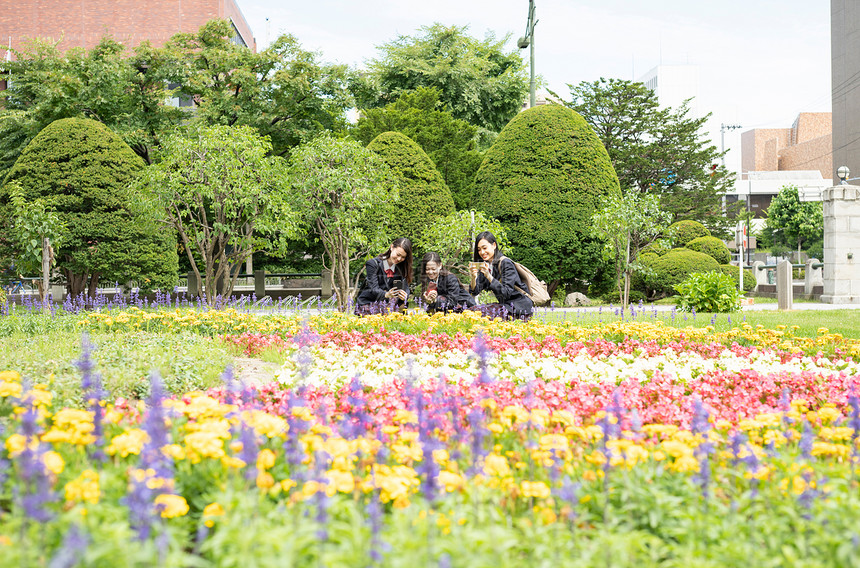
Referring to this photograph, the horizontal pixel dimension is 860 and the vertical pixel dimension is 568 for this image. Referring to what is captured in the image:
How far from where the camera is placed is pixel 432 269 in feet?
29.8

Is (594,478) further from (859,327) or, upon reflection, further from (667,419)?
(859,327)

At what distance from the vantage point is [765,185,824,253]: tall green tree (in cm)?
5053

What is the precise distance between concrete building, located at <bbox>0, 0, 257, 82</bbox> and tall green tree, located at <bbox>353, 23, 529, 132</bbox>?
12.2 metres

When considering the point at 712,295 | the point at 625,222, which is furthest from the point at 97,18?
the point at 712,295

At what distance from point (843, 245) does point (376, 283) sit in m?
14.8

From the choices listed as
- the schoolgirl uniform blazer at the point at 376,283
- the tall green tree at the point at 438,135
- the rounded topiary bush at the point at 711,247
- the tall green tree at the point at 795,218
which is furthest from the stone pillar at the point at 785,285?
the tall green tree at the point at 795,218

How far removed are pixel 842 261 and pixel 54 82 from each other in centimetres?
2203

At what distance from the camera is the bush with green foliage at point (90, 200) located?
15062 millimetres

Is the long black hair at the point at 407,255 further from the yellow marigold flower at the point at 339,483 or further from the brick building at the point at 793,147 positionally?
Result: the brick building at the point at 793,147

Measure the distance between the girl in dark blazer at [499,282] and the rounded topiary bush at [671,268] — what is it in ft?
31.7

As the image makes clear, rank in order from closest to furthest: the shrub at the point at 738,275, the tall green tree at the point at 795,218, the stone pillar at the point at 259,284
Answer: the stone pillar at the point at 259,284 < the shrub at the point at 738,275 < the tall green tree at the point at 795,218

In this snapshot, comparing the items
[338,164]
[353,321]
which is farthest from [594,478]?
[338,164]

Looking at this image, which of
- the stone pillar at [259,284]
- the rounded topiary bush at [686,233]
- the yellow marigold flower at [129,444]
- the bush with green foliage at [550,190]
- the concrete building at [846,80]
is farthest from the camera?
the concrete building at [846,80]

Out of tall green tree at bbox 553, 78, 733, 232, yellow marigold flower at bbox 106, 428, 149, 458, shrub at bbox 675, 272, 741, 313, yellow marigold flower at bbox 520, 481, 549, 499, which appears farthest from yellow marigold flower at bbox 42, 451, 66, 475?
tall green tree at bbox 553, 78, 733, 232
